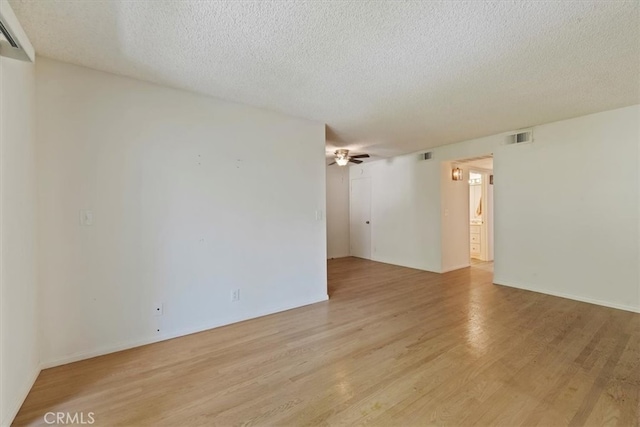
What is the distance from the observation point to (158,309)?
2.75m

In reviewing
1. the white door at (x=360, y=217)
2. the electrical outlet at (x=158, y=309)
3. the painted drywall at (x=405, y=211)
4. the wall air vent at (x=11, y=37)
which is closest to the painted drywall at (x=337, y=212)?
the white door at (x=360, y=217)

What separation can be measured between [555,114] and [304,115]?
3347mm

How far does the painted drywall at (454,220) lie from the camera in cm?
554

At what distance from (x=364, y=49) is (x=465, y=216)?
16.2ft

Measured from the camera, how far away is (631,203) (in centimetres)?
342

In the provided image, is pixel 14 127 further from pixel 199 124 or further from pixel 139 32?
pixel 199 124

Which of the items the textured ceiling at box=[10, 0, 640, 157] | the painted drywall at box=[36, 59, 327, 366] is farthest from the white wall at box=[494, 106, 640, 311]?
the painted drywall at box=[36, 59, 327, 366]

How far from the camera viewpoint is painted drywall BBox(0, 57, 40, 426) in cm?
168

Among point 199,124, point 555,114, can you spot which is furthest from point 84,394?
point 555,114

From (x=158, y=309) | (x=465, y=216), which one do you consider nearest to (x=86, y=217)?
(x=158, y=309)

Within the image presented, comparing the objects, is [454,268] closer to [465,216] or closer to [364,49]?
[465,216]

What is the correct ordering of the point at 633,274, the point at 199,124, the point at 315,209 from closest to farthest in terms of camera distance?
the point at 199,124 → the point at 633,274 → the point at 315,209

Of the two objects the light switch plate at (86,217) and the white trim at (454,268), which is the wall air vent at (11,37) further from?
the white trim at (454,268)

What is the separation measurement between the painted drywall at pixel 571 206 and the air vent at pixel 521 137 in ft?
0.23
